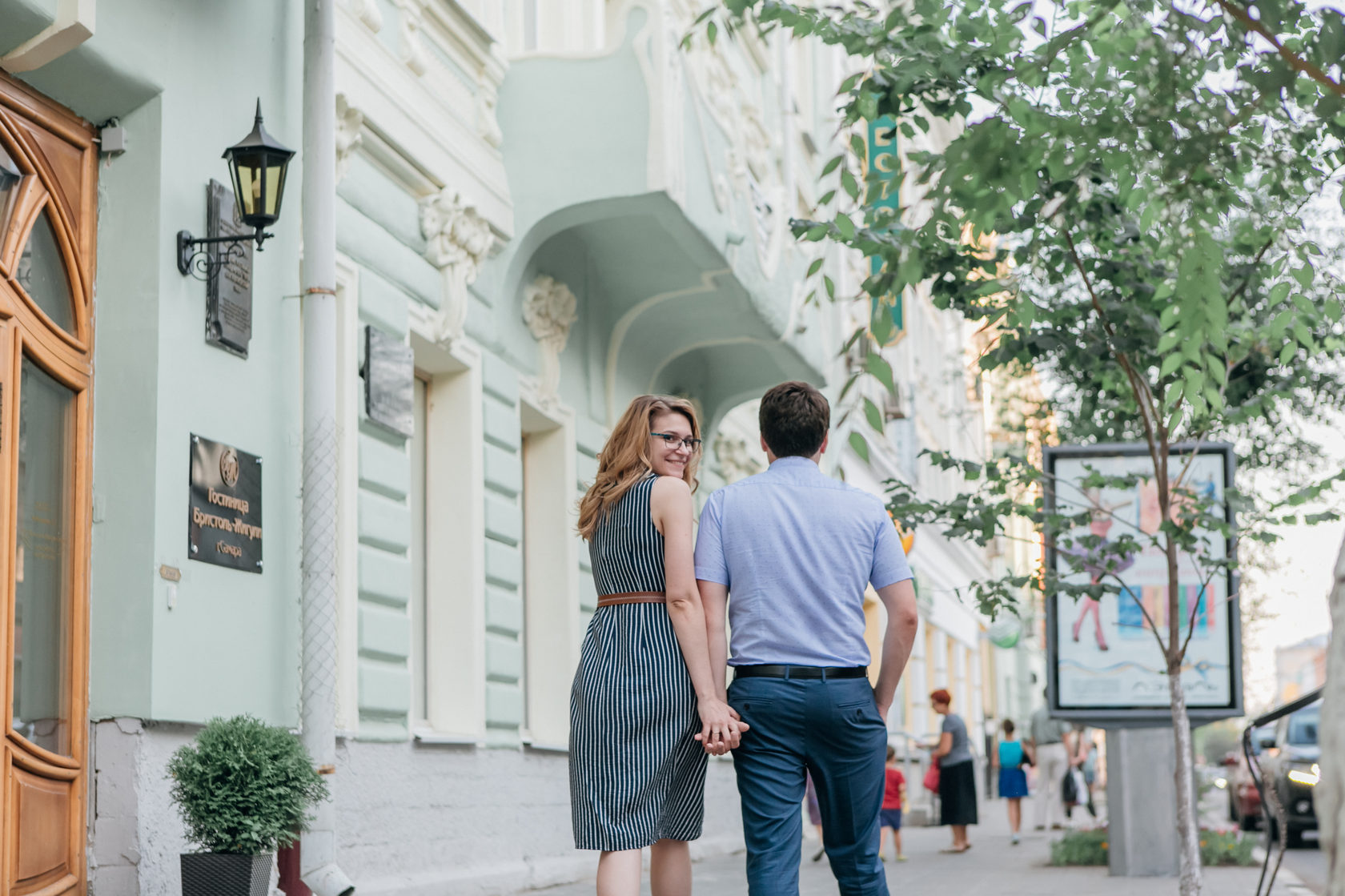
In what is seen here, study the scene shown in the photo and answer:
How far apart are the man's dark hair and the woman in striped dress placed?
31 cm

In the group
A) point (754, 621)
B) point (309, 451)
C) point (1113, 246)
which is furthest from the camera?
point (1113, 246)

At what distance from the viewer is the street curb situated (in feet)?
39.4

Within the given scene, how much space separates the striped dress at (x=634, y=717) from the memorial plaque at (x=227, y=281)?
3016mm

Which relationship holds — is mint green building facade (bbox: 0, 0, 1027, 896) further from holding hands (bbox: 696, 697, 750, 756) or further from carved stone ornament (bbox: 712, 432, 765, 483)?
holding hands (bbox: 696, 697, 750, 756)

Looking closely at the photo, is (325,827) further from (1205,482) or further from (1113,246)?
(1205,482)

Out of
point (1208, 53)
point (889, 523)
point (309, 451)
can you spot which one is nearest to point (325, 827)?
point (309, 451)

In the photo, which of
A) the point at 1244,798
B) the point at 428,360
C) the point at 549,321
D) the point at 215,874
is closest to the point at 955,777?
the point at 549,321

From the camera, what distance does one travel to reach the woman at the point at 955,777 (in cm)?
Result: 1788

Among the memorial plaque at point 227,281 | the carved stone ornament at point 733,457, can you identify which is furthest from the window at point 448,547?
the carved stone ornament at point 733,457

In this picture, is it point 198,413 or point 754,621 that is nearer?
point 754,621

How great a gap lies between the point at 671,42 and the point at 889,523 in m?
6.98

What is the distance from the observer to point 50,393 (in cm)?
693

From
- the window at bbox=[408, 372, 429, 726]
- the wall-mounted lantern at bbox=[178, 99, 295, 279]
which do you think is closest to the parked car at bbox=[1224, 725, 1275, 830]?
the window at bbox=[408, 372, 429, 726]

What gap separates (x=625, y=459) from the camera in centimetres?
538
